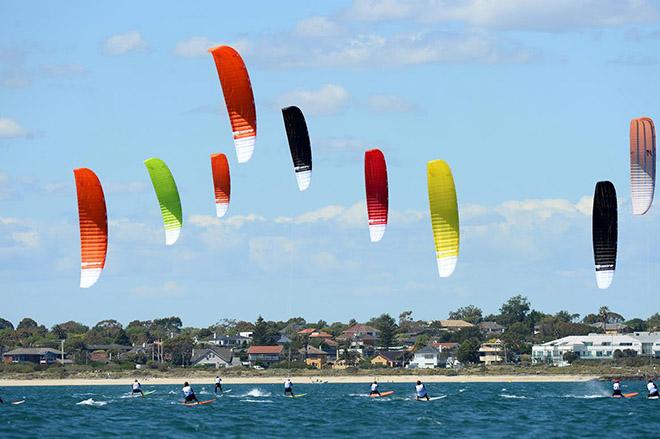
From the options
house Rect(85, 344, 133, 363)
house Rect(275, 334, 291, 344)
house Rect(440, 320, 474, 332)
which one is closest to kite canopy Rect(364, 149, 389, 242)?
house Rect(85, 344, 133, 363)

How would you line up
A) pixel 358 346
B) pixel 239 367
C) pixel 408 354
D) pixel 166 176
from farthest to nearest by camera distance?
pixel 358 346 < pixel 408 354 < pixel 239 367 < pixel 166 176

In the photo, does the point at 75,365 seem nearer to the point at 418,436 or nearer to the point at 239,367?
the point at 239,367

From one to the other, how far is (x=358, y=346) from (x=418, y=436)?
11749 centimetres

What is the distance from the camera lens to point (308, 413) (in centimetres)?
5662

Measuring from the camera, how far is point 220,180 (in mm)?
54438

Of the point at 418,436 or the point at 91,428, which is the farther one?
the point at 91,428

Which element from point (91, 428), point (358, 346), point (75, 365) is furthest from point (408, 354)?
point (91, 428)

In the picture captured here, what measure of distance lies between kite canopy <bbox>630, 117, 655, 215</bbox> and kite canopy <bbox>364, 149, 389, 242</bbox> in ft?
28.7

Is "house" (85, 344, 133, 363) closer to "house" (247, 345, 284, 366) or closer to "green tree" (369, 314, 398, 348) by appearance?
"house" (247, 345, 284, 366)

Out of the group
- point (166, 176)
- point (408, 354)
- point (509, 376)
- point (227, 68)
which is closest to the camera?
point (227, 68)

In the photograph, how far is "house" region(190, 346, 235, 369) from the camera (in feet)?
453

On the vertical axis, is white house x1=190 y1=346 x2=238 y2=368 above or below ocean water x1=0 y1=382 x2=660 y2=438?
above

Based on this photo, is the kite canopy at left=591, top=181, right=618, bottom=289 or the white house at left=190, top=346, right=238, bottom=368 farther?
the white house at left=190, top=346, right=238, bottom=368

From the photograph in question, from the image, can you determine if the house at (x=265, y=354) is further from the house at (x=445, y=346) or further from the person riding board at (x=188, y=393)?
the person riding board at (x=188, y=393)
